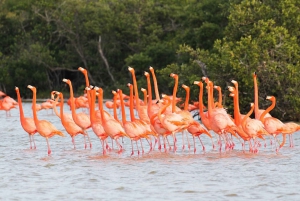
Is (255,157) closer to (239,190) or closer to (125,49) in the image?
(239,190)

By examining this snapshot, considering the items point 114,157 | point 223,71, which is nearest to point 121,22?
point 223,71

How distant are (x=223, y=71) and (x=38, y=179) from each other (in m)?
10.7

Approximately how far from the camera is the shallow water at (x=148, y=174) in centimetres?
1088

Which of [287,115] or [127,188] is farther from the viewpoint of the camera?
[287,115]

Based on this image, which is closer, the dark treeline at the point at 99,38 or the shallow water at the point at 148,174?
the shallow water at the point at 148,174

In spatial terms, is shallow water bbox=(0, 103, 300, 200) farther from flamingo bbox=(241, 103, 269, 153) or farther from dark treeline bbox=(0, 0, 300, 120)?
dark treeline bbox=(0, 0, 300, 120)

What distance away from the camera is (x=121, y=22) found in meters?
39.7

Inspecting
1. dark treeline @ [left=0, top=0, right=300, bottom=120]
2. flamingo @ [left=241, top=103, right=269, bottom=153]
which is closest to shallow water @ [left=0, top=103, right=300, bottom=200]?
flamingo @ [left=241, top=103, right=269, bottom=153]

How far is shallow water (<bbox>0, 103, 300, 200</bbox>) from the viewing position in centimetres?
1088

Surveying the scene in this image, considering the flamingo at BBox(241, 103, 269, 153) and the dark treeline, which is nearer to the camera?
the flamingo at BBox(241, 103, 269, 153)

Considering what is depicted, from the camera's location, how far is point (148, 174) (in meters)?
12.6

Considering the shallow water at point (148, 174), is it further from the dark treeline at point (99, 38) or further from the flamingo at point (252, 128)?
the dark treeline at point (99, 38)

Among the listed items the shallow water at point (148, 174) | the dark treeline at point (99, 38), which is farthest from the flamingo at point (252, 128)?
the dark treeline at point (99, 38)

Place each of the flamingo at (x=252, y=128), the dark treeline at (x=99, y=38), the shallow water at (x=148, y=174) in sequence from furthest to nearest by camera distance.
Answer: the dark treeline at (x=99, y=38)
the flamingo at (x=252, y=128)
the shallow water at (x=148, y=174)
